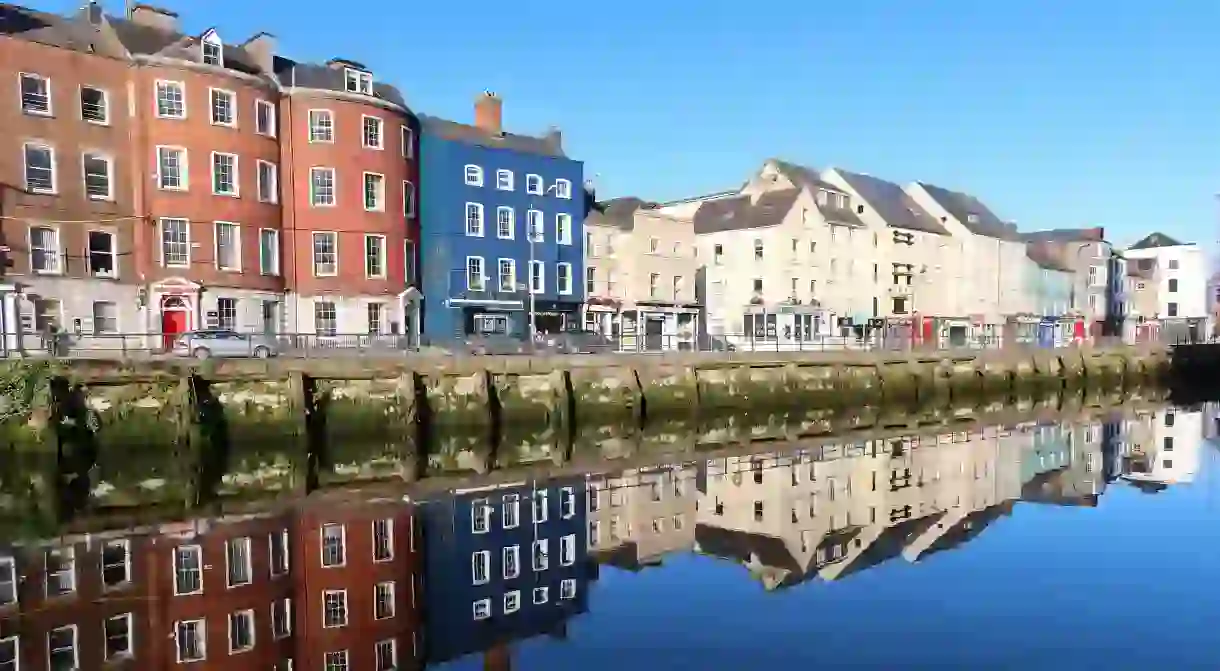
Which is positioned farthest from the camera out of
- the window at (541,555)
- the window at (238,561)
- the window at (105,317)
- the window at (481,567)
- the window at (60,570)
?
the window at (105,317)

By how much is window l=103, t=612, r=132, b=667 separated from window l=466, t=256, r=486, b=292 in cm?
3384

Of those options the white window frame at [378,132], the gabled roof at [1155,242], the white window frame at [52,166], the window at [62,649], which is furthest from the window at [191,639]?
the gabled roof at [1155,242]

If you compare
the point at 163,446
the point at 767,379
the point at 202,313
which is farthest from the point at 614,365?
the point at 202,313

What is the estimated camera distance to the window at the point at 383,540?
528 inches

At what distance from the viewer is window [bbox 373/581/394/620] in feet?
35.9

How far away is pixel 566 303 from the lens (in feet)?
160

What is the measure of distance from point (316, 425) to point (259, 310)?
13.6 meters

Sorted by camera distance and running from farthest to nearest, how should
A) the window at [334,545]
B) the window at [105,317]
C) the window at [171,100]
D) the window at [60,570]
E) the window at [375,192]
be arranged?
the window at [375,192] → the window at [171,100] → the window at [105,317] → the window at [334,545] → the window at [60,570]

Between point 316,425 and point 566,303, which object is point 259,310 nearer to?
point 316,425

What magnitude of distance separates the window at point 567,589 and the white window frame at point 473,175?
115 feet

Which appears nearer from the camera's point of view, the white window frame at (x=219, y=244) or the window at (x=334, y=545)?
the window at (x=334, y=545)

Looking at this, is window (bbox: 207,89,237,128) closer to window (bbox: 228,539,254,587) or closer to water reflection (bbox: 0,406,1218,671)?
water reflection (bbox: 0,406,1218,671)

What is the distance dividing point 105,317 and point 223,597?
86.9ft

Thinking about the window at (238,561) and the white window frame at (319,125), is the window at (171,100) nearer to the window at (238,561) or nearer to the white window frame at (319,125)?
the white window frame at (319,125)
